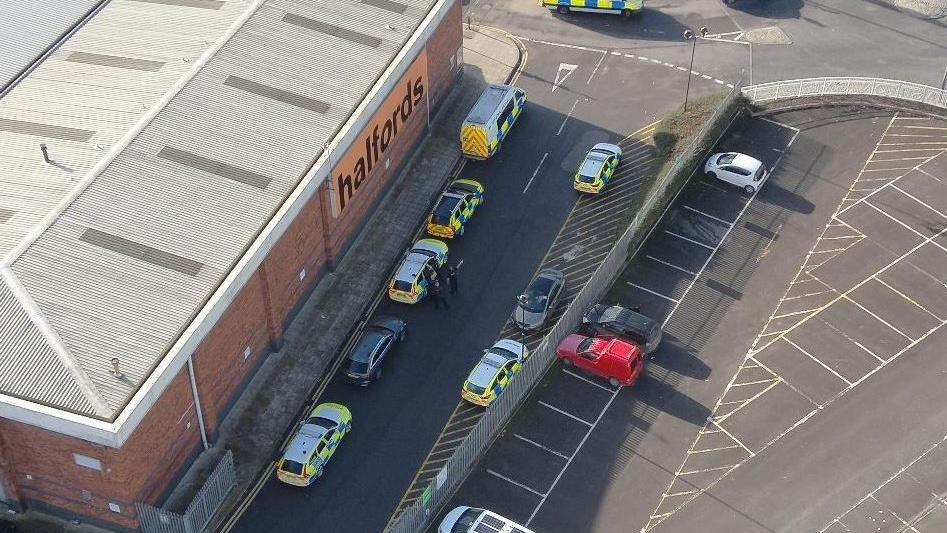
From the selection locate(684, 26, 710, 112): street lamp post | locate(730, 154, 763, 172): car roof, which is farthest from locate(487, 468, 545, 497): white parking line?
locate(684, 26, 710, 112): street lamp post

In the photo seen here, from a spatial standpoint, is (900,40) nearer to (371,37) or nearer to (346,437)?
(371,37)

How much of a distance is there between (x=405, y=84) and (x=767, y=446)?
1139 inches

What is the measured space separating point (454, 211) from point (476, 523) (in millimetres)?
20940

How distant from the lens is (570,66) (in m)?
85.7

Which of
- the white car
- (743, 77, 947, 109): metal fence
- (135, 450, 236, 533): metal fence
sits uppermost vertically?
(743, 77, 947, 109): metal fence

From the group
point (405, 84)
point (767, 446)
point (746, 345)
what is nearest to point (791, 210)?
point (746, 345)

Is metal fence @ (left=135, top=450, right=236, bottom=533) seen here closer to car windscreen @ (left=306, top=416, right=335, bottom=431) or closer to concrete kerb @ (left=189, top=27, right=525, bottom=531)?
concrete kerb @ (left=189, top=27, right=525, bottom=531)

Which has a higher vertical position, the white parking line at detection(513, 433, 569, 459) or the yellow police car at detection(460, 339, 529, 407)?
the yellow police car at detection(460, 339, 529, 407)

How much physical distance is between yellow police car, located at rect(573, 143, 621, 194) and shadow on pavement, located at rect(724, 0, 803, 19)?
2049 cm

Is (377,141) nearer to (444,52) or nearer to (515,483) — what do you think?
(444,52)

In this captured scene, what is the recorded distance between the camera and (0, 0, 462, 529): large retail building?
180ft

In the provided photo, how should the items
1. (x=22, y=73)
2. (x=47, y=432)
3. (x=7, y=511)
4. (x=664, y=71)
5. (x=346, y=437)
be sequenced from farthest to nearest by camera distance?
(x=664, y=71)
(x=22, y=73)
(x=346, y=437)
(x=7, y=511)
(x=47, y=432)

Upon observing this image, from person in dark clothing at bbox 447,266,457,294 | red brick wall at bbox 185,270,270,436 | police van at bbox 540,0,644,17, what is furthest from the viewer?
police van at bbox 540,0,644,17

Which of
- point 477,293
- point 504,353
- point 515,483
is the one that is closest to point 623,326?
point 504,353
